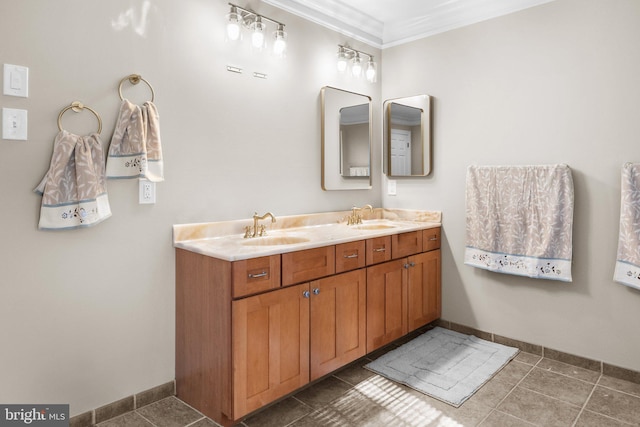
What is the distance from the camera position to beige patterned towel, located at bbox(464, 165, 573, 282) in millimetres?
2568

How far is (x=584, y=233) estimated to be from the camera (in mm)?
2566

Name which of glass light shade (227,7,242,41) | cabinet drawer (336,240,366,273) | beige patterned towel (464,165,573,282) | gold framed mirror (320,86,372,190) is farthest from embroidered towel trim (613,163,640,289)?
glass light shade (227,7,242,41)

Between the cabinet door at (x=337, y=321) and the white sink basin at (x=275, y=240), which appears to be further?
the white sink basin at (x=275, y=240)

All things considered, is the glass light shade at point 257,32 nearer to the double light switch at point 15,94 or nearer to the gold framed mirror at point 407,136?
the double light switch at point 15,94

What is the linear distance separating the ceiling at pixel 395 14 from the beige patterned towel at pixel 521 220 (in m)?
1.12

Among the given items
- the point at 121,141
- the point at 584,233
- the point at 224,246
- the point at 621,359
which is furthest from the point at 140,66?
the point at 621,359

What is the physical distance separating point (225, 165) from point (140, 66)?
69cm

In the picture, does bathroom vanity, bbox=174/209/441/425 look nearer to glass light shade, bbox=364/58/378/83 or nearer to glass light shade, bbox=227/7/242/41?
glass light shade, bbox=227/7/242/41

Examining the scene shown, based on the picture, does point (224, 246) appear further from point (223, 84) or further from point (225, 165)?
point (223, 84)

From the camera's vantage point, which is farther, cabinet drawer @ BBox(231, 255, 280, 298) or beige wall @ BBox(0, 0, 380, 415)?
cabinet drawer @ BBox(231, 255, 280, 298)

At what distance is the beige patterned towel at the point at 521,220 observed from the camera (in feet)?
8.43

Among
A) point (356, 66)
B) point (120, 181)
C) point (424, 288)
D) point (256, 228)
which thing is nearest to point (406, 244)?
point (424, 288)

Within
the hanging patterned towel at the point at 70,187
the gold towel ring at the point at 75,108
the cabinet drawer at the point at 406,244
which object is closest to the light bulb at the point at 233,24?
the gold towel ring at the point at 75,108

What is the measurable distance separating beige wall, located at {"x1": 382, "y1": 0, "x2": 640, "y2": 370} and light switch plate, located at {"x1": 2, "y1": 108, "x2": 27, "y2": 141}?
2642mm
